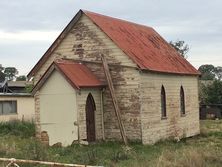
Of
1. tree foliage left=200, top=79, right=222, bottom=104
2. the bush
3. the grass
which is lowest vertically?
the grass

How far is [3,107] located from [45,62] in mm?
15767

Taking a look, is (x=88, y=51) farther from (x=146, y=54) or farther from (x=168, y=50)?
(x=168, y=50)

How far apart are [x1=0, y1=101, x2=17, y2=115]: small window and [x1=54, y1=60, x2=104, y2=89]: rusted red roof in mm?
17175

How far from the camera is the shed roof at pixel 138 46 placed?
23.9 metres


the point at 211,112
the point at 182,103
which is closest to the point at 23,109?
the point at 182,103

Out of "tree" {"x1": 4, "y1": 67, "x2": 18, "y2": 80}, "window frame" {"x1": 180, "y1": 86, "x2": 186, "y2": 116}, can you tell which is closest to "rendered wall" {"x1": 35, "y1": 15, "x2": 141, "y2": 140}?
"window frame" {"x1": 180, "y1": 86, "x2": 186, "y2": 116}

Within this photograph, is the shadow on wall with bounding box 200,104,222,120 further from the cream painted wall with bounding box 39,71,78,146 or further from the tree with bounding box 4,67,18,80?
the tree with bounding box 4,67,18,80

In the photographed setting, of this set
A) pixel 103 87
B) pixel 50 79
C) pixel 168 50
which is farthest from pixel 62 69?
pixel 168 50

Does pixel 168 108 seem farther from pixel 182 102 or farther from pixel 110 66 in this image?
pixel 110 66

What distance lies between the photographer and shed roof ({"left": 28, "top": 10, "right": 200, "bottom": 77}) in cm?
2394

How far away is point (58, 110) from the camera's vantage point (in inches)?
890

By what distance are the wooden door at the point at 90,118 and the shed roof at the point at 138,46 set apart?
2.85m

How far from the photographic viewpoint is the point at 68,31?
25.1m

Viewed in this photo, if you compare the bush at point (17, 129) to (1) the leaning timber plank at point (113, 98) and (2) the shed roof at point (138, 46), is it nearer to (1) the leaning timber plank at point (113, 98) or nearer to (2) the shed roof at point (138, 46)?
(2) the shed roof at point (138, 46)
